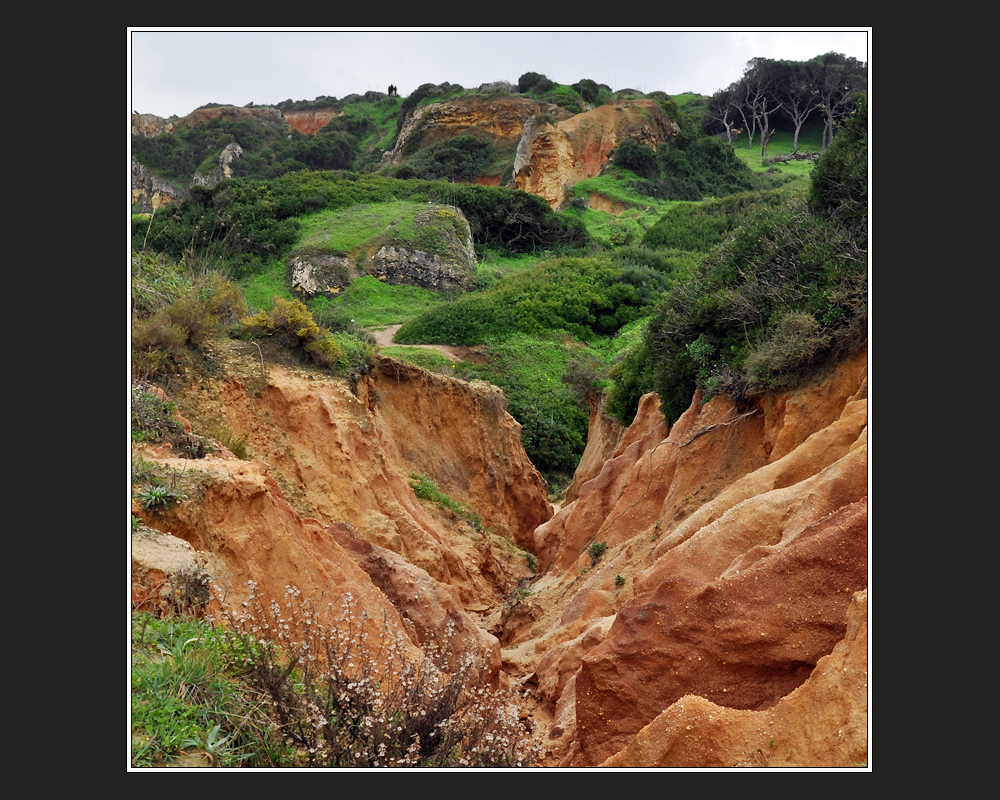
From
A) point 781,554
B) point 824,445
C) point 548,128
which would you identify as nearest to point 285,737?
point 781,554

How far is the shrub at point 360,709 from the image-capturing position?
17.3 ft

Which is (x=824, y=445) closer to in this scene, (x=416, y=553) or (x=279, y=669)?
(x=279, y=669)

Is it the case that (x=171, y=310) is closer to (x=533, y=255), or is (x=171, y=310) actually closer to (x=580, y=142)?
(x=533, y=255)

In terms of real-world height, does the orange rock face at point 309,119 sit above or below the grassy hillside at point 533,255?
above

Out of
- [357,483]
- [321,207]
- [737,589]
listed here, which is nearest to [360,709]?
[737,589]

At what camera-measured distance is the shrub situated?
5266 millimetres

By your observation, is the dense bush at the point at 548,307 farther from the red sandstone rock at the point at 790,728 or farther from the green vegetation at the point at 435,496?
the red sandstone rock at the point at 790,728

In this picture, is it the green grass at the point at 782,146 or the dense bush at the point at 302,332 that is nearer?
the dense bush at the point at 302,332

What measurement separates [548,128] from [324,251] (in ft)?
70.5

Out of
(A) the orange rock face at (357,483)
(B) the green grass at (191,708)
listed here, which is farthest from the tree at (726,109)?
(B) the green grass at (191,708)

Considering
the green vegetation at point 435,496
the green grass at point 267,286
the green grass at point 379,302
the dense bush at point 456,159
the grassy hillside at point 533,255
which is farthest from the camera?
the dense bush at point 456,159

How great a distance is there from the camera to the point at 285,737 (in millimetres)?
5301

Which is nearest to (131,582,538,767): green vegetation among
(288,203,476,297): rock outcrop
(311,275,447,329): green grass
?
(311,275,447,329): green grass

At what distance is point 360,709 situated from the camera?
5523 millimetres
